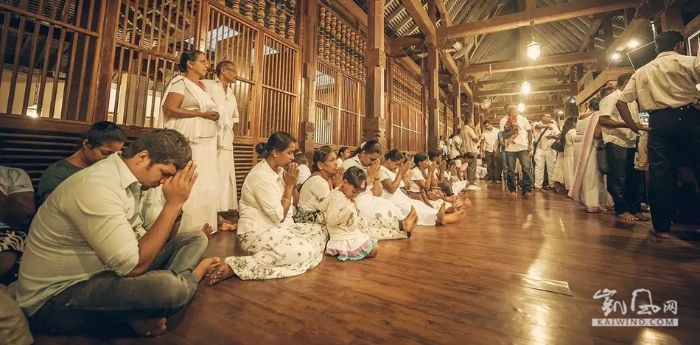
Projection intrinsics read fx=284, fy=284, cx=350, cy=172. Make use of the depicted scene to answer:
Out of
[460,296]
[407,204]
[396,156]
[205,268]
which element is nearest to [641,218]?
[407,204]

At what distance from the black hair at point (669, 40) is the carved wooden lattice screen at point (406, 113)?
17.2 ft

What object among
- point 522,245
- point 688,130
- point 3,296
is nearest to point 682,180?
point 688,130

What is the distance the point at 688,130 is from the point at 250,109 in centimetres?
510

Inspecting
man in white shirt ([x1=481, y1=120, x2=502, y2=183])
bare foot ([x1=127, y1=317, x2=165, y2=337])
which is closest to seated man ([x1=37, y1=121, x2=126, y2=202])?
bare foot ([x1=127, y1=317, x2=165, y2=337])

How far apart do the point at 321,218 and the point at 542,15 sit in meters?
7.27

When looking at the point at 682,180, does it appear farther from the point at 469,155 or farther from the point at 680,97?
the point at 469,155

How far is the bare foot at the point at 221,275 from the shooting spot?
1.73 meters

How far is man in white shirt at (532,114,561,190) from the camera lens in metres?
6.34

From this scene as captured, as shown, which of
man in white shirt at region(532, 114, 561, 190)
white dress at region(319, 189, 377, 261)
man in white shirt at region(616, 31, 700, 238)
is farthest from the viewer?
man in white shirt at region(532, 114, 561, 190)

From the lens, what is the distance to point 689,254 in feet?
7.18

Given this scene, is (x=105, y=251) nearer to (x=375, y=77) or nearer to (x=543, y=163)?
(x=375, y=77)

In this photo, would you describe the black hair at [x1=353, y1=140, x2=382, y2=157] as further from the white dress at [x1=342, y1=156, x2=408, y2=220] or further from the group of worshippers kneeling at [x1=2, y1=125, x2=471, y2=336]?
the group of worshippers kneeling at [x1=2, y1=125, x2=471, y2=336]

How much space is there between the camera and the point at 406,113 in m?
8.99

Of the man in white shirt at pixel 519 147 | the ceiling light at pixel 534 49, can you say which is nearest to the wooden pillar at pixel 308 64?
the man in white shirt at pixel 519 147
